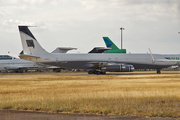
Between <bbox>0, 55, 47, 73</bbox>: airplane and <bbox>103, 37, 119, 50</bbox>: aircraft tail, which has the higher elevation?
<bbox>103, 37, 119, 50</bbox>: aircraft tail

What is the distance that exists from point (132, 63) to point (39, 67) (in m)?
29.6

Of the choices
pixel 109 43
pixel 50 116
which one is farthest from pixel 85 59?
pixel 50 116

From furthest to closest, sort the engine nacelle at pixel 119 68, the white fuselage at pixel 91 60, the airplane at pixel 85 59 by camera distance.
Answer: the white fuselage at pixel 91 60 < the engine nacelle at pixel 119 68 < the airplane at pixel 85 59

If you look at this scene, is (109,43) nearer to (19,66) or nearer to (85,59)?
(19,66)

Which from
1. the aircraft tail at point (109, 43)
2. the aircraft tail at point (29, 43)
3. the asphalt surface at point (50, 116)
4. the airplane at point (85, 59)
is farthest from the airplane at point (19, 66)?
the asphalt surface at point (50, 116)

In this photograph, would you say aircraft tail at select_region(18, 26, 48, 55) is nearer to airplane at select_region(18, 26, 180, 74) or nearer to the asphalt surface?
airplane at select_region(18, 26, 180, 74)

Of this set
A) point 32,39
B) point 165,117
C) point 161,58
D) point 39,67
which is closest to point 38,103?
point 165,117

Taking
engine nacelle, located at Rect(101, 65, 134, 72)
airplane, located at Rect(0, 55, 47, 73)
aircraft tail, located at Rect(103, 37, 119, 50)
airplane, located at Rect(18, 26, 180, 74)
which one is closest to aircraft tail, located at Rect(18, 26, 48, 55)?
airplane, located at Rect(18, 26, 180, 74)

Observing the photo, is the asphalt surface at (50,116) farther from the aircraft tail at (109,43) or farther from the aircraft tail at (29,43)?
the aircraft tail at (109,43)

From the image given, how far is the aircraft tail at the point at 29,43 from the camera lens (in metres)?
56.2

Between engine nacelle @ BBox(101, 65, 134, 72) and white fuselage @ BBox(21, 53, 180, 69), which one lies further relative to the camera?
white fuselage @ BBox(21, 53, 180, 69)

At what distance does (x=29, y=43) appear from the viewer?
188ft

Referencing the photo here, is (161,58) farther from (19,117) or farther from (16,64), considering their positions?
(19,117)

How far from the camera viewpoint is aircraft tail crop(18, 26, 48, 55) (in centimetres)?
5616
